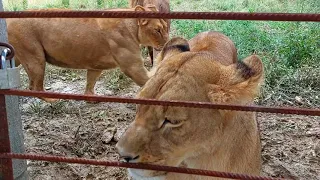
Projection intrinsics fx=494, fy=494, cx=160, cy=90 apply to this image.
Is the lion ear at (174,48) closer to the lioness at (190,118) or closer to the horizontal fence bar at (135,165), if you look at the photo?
the lioness at (190,118)

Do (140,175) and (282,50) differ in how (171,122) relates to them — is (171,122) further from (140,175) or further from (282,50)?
(282,50)

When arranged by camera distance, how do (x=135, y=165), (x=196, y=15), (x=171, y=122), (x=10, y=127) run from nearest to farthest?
(x=196, y=15) < (x=135, y=165) < (x=171, y=122) < (x=10, y=127)

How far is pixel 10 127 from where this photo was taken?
8.32 feet

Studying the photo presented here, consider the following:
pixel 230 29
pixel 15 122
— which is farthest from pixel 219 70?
pixel 230 29

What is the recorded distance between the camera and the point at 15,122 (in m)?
2.60

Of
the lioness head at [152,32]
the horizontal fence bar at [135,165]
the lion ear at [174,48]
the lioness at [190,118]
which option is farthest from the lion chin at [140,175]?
the lioness head at [152,32]

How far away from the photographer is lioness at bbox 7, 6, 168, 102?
5316 millimetres

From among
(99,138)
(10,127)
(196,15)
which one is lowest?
(99,138)

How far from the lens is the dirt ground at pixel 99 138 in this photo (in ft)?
12.6

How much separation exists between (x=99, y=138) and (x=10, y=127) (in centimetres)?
185

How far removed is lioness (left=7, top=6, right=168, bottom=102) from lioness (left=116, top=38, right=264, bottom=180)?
2.96 m

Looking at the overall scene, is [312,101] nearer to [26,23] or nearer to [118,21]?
[118,21]

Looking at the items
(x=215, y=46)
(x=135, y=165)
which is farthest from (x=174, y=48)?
(x=135, y=165)

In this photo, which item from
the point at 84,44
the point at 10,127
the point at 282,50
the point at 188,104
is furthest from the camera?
the point at 282,50
